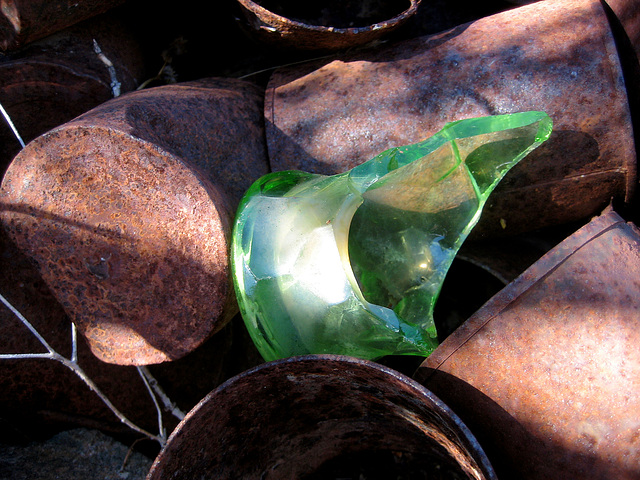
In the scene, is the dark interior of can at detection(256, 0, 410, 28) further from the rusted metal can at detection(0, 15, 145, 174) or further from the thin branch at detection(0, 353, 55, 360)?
the thin branch at detection(0, 353, 55, 360)

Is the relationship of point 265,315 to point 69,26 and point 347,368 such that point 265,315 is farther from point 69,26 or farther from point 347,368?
point 69,26

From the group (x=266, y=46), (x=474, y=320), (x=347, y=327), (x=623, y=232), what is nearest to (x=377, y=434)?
(x=347, y=327)

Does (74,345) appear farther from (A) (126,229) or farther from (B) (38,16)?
(B) (38,16)

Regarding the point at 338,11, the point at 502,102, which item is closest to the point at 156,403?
the point at 502,102

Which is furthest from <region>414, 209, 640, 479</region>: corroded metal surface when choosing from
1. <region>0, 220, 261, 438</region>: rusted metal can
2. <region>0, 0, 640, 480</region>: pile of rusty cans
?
<region>0, 220, 261, 438</region>: rusted metal can

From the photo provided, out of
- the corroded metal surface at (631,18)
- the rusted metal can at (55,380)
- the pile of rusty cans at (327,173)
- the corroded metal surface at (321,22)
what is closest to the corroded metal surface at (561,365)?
the pile of rusty cans at (327,173)
